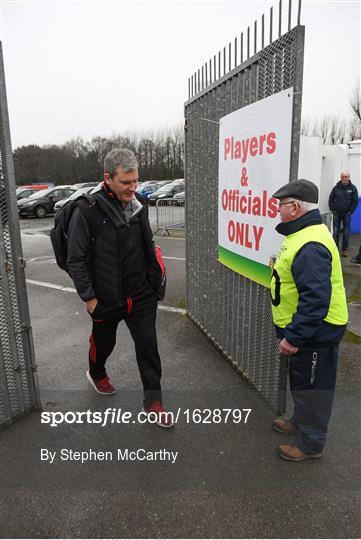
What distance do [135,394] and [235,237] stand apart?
167cm

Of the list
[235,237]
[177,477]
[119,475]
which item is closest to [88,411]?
[119,475]

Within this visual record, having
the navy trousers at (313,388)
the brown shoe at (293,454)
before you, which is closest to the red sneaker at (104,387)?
the brown shoe at (293,454)

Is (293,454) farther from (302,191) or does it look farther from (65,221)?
(65,221)

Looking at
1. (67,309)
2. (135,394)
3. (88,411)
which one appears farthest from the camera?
(67,309)

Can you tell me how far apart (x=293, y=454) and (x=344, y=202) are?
714cm

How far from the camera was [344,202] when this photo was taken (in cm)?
859

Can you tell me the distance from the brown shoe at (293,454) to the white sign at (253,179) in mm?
1179

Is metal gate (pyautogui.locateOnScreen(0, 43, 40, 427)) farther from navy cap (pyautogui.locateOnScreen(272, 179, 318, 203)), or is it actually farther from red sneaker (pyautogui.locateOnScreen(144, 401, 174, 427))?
navy cap (pyautogui.locateOnScreen(272, 179, 318, 203))

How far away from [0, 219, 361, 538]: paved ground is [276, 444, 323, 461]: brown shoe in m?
0.05

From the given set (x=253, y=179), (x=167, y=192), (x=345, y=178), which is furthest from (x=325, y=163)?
(x=167, y=192)

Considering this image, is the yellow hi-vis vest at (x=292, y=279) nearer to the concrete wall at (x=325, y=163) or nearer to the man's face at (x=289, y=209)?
the man's face at (x=289, y=209)

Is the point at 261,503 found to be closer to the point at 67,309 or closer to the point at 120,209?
the point at 120,209

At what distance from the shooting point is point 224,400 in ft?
11.0

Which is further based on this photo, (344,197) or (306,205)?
(344,197)
